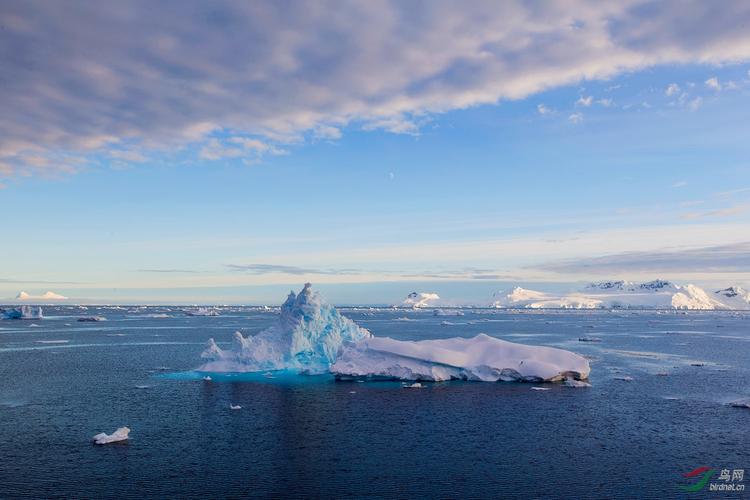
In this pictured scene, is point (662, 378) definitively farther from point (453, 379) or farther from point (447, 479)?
point (447, 479)

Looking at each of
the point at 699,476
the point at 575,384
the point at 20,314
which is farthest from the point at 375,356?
the point at 20,314

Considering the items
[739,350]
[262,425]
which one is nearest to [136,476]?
[262,425]

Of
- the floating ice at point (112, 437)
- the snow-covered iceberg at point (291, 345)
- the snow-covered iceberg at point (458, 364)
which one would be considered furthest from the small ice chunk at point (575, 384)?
the floating ice at point (112, 437)

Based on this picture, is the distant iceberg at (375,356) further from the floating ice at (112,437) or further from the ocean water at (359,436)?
the floating ice at (112,437)

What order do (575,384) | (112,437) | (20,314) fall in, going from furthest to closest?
(20,314), (575,384), (112,437)

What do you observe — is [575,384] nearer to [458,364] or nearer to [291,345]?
[458,364]

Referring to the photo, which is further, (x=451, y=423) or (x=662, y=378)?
(x=662, y=378)
